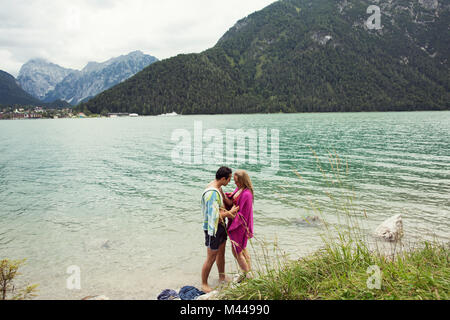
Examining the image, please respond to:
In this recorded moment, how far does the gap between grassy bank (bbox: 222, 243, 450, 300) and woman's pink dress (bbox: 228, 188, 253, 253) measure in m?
1.15

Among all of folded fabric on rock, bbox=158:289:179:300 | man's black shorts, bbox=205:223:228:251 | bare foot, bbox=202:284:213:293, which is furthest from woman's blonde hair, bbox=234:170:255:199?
folded fabric on rock, bbox=158:289:179:300

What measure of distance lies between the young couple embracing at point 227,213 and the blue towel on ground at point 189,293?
0.67 ft

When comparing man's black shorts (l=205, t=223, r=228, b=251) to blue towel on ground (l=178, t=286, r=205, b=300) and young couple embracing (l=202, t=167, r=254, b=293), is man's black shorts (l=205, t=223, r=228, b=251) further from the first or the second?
blue towel on ground (l=178, t=286, r=205, b=300)

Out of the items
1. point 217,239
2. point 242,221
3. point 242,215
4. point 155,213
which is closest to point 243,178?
point 242,215

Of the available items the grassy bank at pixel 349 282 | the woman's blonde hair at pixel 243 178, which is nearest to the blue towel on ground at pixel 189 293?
the grassy bank at pixel 349 282

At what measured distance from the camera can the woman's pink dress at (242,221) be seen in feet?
18.1

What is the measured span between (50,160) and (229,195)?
2949 cm

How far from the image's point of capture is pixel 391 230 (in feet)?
28.0

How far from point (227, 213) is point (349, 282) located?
7.63ft

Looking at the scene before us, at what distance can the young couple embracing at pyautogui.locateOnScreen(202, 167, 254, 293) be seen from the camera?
17.5 ft

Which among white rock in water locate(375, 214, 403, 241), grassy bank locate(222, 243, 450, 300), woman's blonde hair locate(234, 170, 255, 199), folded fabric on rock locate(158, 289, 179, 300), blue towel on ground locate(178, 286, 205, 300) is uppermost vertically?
woman's blonde hair locate(234, 170, 255, 199)

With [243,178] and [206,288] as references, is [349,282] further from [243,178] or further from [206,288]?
[206,288]
